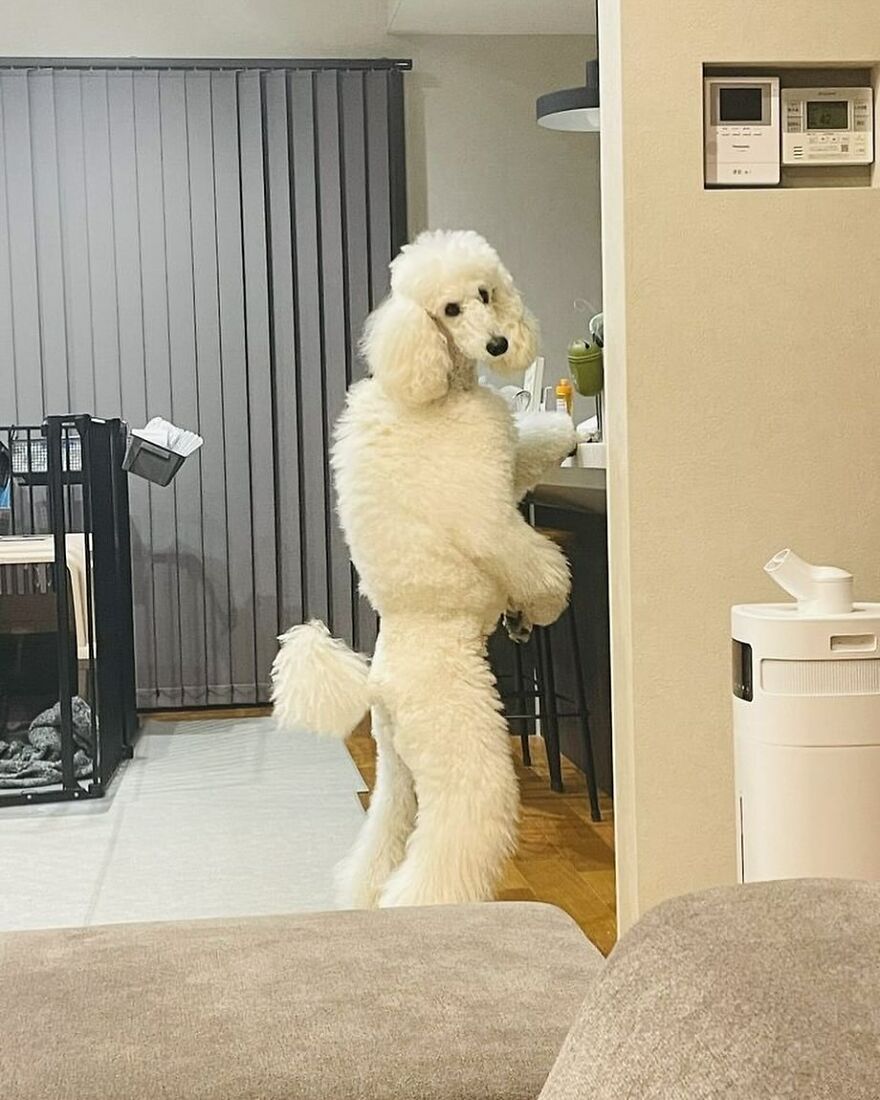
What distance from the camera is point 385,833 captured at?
9.29ft

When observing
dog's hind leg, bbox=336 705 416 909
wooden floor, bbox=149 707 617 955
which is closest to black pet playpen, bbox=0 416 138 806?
wooden floor, bbox=149 707 617 955

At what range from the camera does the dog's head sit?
2.68 m

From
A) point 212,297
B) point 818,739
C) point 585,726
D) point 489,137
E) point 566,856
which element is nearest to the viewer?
point 818,739

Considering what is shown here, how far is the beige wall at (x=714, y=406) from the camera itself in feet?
7.68

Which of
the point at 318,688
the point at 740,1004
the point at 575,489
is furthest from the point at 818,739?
the point at 575,489

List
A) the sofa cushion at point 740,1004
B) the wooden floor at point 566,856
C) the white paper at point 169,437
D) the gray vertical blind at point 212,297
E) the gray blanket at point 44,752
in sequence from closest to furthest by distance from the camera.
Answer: the sofa cushion at point 740,1004, the wooden floor at point 566,856, the gray blanket at point 44,752, the white paper at point 169,437, the gray vertical blind at point 212,297

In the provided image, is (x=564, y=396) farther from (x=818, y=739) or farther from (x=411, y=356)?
(x=818, y=739)

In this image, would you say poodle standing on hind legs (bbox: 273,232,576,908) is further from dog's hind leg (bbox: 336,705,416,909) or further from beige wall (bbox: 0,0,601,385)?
beige wall (bbox: 0,0,601,385)

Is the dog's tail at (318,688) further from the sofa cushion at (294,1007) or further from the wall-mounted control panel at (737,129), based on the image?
the sofa cushion at (294,1007)

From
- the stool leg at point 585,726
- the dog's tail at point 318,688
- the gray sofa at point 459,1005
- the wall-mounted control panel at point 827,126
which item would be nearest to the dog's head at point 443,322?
the dog's tail at point 318,688

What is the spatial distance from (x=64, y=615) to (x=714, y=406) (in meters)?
2.44

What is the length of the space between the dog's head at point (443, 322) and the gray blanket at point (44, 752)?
6.90ft

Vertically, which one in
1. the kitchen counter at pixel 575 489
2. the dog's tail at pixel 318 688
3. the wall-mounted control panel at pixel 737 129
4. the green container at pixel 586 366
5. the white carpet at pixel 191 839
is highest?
the wall-mounted control panel at pixel 737 129

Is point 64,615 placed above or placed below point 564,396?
below
